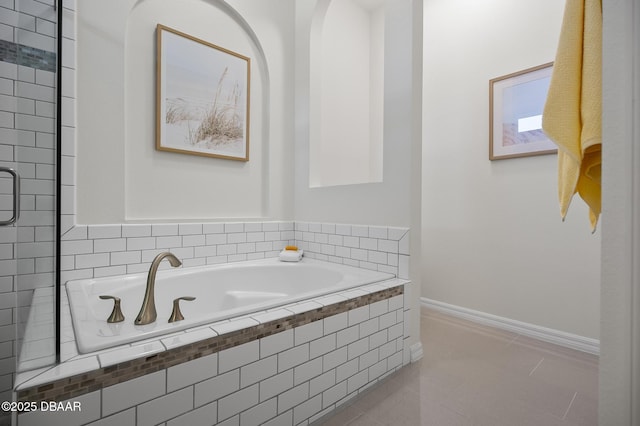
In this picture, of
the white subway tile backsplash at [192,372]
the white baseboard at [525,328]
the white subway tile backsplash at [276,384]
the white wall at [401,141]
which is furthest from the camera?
the white baseboard at [525,328]

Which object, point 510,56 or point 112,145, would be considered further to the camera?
point 510,56

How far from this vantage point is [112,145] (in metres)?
1.74

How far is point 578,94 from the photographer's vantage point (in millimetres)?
900

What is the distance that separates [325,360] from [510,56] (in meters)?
2.59

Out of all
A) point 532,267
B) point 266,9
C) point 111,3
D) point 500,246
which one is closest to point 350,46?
point 266,9

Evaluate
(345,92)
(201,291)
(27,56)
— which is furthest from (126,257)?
(345,92)

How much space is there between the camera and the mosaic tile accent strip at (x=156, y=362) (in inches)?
29.7

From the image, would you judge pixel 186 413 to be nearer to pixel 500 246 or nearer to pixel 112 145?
pixel 112 145

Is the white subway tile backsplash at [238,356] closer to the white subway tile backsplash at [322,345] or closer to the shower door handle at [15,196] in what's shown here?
the white subway tile backsplash at [322,345]

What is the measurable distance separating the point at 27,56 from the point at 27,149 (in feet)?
1.40

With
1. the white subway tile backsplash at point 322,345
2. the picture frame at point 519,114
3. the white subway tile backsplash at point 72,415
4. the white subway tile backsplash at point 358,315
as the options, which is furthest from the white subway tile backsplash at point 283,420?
the picture frame at point 519,114

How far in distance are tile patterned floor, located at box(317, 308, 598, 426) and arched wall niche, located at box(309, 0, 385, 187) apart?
5.12ft

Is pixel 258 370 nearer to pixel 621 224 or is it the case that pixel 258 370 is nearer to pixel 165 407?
pixel 165 407

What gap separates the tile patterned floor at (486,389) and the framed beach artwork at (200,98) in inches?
70.9
